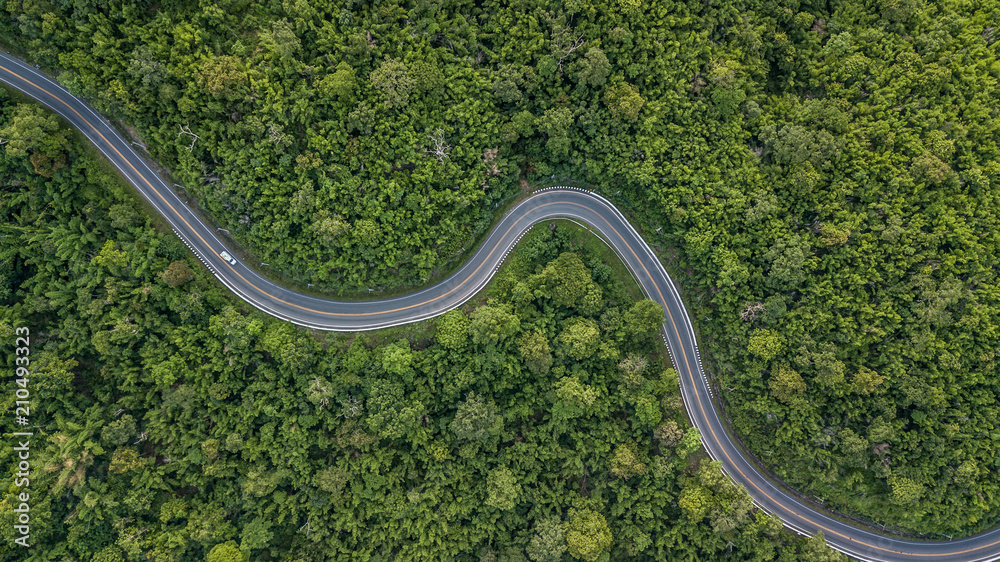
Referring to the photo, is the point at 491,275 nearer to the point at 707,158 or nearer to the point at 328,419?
the point at 328,419

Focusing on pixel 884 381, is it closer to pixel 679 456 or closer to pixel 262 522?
pixel 679 456

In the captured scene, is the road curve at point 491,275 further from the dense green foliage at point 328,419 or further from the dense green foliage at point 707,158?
the dense green foliage at point 707,158

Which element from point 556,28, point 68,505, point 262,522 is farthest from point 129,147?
point 556,28

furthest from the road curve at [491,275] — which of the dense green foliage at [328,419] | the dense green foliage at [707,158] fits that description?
the dense green foliage at [707,158]

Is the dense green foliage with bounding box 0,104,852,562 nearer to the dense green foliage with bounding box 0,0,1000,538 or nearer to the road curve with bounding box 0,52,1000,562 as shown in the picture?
the road curve with bounding box 0,52,1000,562

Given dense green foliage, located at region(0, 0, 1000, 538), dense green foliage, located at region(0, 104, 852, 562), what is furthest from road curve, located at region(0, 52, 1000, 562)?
dense green foliage, located at region(0, 0, 1000, 538)

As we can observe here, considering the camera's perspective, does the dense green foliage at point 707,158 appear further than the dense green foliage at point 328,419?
No
